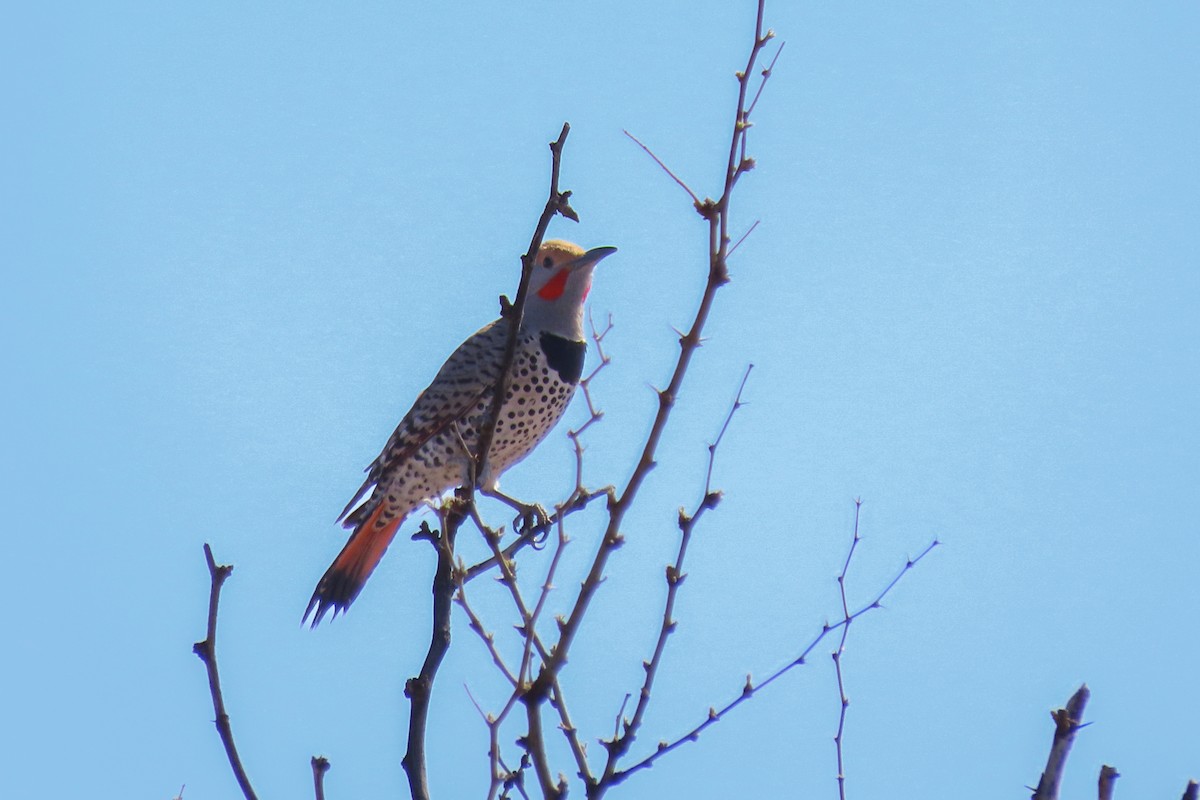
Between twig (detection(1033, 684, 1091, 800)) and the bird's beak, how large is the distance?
423 cm

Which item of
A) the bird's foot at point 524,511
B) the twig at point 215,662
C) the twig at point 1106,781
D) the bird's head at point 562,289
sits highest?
the bird's head at point 562,289

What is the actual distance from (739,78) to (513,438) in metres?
3.06

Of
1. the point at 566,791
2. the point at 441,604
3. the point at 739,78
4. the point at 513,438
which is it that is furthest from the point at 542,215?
the point at 513,438

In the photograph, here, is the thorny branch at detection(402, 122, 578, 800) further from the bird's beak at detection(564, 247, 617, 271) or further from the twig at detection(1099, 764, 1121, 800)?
the bird's beak at detection(564, 247, 617, 271)

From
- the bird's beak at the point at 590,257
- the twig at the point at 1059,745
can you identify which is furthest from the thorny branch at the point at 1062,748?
the bird's beak at the point at 590,257

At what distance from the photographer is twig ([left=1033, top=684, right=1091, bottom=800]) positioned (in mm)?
2160

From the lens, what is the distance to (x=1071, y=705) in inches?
86.7

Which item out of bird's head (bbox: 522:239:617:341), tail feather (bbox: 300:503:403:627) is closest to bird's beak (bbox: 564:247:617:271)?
bird's head (bbox: 522:239:617:341)

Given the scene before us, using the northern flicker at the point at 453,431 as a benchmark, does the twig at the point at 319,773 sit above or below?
below

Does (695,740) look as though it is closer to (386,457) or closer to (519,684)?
(519,684)

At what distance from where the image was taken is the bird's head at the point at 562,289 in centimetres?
620

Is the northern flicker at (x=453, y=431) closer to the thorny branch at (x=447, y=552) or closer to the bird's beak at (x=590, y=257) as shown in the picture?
the bird's beak at (x=590, y=257)

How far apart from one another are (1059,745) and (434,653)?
126cm

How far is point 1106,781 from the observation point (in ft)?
6.98
